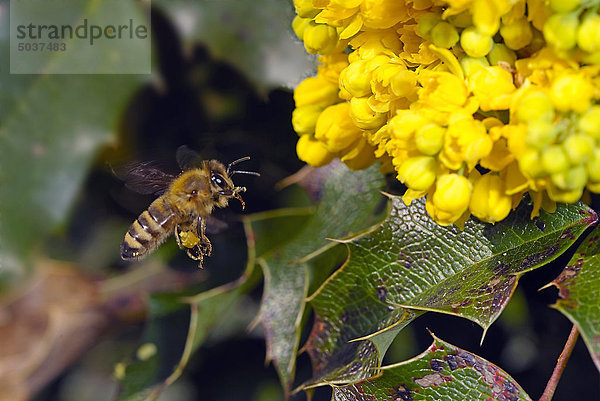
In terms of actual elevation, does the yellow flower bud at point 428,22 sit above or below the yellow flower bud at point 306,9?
above

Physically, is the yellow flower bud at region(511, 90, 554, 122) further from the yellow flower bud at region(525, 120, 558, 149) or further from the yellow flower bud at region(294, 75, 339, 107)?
the yellow flower bud at region(294, 75, 339, 107)

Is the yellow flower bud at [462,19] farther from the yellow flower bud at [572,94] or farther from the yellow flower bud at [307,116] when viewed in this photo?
the yellow flower bud at [307,116]

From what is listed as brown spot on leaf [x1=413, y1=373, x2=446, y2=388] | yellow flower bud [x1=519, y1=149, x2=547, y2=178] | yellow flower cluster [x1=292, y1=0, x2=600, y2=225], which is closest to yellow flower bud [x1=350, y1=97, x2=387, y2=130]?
yellow flower cluster [x1=292, y1=0, x2=600, y2=225]

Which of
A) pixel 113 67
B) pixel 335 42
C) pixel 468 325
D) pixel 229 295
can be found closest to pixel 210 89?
pixel 113 67

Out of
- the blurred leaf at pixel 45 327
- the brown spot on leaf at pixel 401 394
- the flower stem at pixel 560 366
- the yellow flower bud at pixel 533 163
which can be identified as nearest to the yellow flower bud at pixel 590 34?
the yellow flower bud at pixel 533 163

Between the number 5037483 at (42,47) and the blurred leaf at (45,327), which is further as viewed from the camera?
the blurred leaf at (45,327)

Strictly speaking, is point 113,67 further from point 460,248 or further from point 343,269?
point 460,248

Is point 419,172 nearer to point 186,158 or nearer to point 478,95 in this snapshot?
point 478,95
